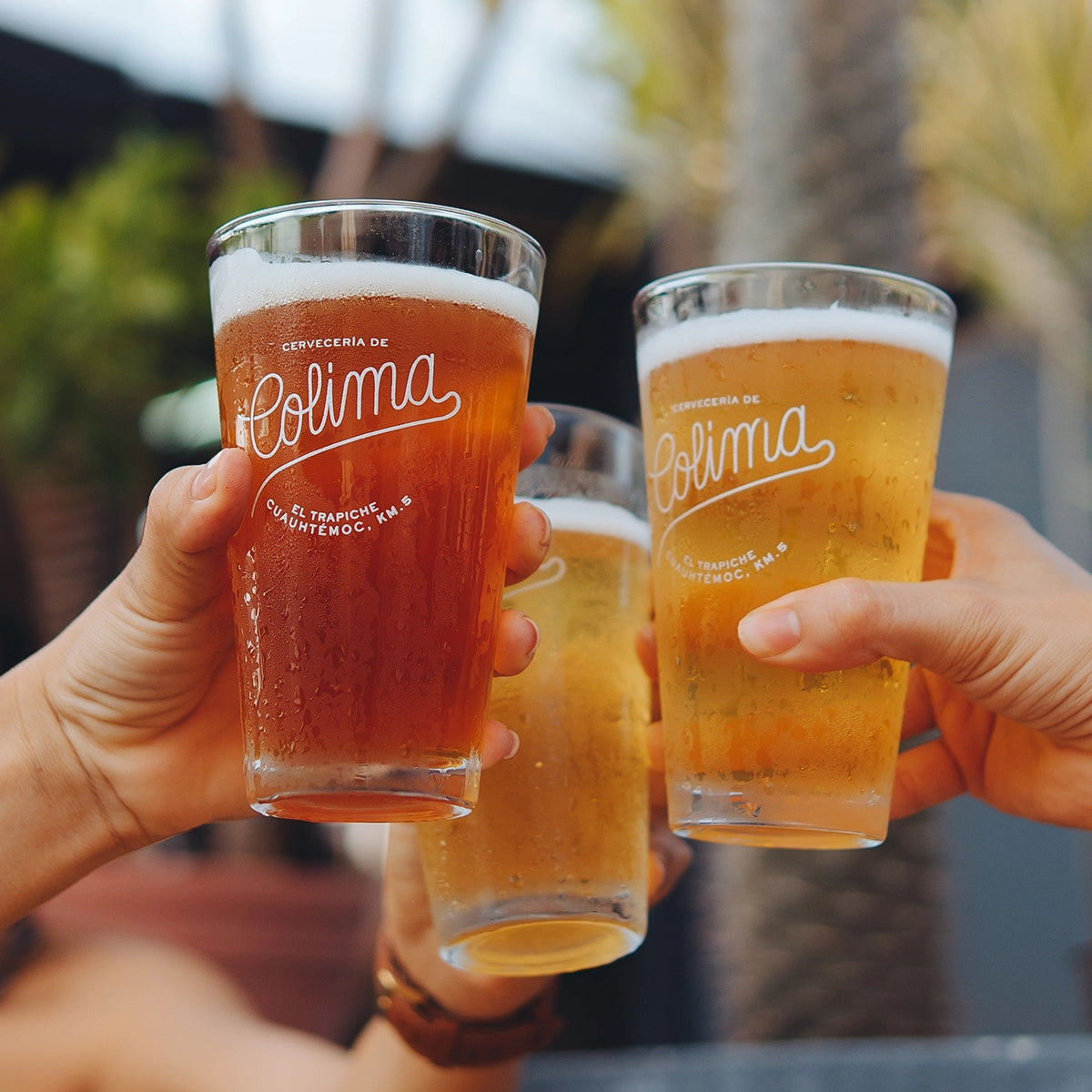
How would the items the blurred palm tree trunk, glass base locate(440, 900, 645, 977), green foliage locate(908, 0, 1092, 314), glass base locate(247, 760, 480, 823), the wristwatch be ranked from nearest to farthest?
glass base locate(247, 760, 480, 823), glass base locate(440, 900, 645, 977), the wristwatch, the blurred palm tree trunk, green foliage locate(908, 0, 1092, 314)

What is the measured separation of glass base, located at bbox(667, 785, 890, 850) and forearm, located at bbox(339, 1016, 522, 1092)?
0.66 m

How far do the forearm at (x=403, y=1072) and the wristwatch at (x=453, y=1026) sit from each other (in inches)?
1.1

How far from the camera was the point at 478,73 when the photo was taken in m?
4.21

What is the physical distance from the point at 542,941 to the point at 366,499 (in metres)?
0.53

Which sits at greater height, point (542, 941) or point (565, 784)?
point (565, 784)

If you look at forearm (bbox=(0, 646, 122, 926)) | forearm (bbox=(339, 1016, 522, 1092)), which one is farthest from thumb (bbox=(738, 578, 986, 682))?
forearm (bbox=(339, 1016, 522, 1092))

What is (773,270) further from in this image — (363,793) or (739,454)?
(363,793)

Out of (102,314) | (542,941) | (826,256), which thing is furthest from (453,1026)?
(102,314)

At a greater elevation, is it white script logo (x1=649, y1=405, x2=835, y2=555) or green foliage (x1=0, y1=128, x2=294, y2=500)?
white script logo (x1=649, y1=405, x2=835, y2=555)

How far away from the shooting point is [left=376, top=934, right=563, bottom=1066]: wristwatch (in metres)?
1.58

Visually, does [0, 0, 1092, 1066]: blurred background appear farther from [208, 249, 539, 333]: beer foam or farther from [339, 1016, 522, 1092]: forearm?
[208, 249, 539, 333]: beer foam

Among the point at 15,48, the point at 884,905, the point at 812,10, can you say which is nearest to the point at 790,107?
the point at 812,10

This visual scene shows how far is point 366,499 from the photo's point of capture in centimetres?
96

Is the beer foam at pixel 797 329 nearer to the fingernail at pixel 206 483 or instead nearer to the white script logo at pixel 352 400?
the white script logo at pixel 352 400
